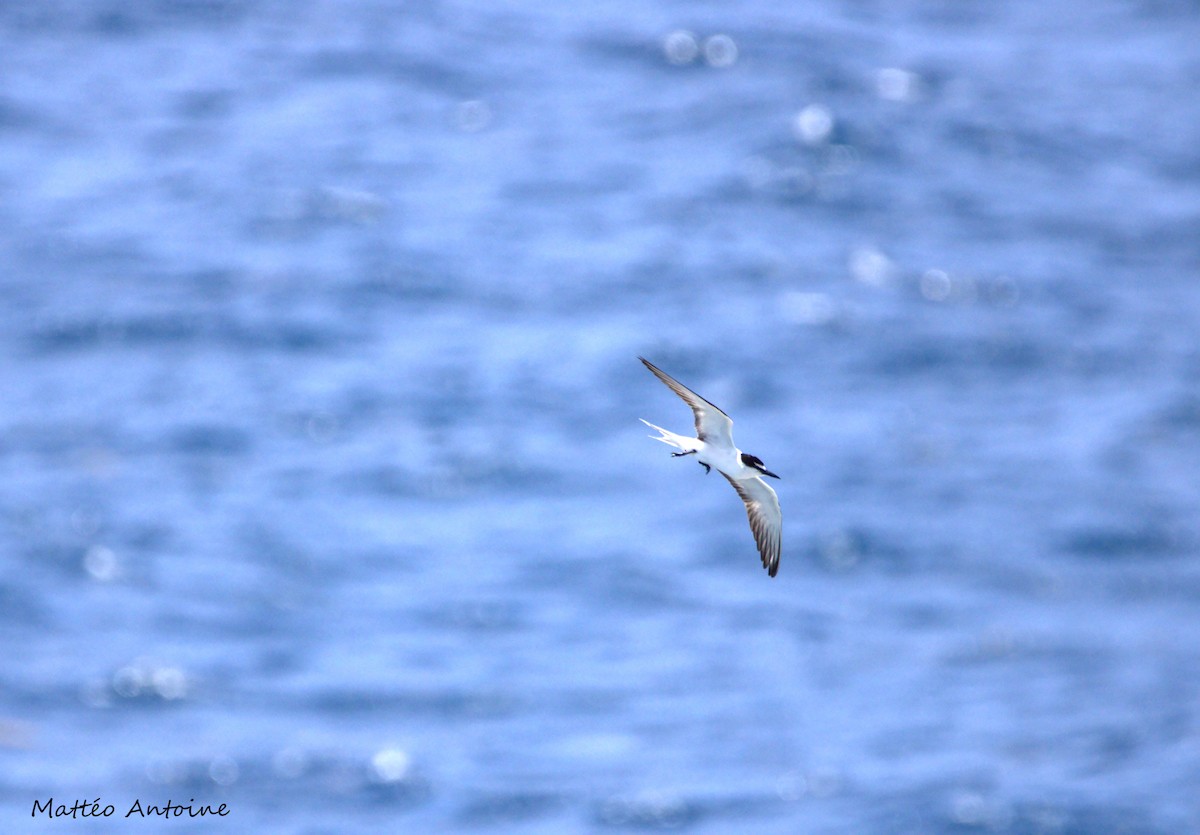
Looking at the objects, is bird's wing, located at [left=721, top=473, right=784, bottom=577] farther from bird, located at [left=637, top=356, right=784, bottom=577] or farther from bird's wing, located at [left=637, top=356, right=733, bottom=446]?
bird's wing, located at [left=637, top=356, right=733, bottom=446]

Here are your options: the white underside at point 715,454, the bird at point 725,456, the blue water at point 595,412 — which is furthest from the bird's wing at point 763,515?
the blue water at point 595,412

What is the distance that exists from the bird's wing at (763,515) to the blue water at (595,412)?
4722 cm

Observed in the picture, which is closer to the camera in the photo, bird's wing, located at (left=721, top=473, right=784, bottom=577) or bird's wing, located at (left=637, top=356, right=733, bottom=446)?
bird's wing, located at (left=637, top=356, right=733, bottom=446)

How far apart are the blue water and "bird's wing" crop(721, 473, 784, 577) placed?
4722cm

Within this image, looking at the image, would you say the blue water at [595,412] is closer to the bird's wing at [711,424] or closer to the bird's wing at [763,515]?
the bird's wing at [763,515]

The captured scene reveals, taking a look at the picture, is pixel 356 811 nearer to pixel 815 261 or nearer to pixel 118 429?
pixel 118 429

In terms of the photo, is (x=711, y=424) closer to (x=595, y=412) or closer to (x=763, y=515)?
(x=763, y=515)

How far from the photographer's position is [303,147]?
4227 inches

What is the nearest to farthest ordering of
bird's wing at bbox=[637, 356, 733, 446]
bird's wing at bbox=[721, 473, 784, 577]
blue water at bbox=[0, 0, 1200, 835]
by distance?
bird's wing at bbox=[637, 356, 733, 446]
bird's wing at bbox=[721, 473, 784, 577]
blue water at bbox=[0, 0, 1200, 835]

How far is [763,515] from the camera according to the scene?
1398 cm

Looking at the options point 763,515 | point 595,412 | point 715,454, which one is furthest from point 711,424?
point 595,412

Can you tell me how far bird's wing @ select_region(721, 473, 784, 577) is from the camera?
1360 centimetres

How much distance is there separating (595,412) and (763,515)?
7212cm

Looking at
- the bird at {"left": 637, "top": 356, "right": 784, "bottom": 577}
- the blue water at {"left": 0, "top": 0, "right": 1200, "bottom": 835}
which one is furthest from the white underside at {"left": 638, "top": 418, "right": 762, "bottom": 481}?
the blue water at {"left": 0, "top": 0, "right": 1200, "bottom": 835}
